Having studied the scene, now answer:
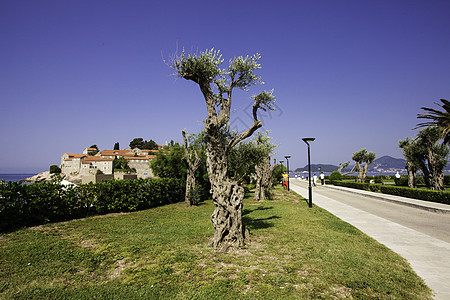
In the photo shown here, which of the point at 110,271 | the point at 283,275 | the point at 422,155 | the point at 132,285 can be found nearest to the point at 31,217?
the point at 110,271

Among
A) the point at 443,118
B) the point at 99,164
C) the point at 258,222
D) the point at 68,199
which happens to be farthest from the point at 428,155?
the point at 99,164

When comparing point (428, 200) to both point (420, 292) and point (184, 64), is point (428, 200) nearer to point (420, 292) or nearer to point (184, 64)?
point (420, 292)

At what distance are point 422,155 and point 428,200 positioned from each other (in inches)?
399

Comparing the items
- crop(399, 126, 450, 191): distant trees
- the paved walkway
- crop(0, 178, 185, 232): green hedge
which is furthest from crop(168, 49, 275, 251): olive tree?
crop(399, 126, 450, 191): distant trees

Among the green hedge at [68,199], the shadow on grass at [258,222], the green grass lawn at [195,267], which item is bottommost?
the shadow on grass at [258,222]

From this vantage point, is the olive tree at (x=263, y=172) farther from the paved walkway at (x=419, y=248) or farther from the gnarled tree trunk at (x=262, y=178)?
the paved walkway at (x=419, y=248)

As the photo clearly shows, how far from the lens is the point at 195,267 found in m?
4.93

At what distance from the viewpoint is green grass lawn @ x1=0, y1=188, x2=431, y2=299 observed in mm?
3941

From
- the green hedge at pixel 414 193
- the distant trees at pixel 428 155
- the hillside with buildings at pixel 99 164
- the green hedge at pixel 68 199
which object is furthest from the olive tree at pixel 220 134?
the hillside with buildings at pixel 99 164

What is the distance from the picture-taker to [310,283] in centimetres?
423

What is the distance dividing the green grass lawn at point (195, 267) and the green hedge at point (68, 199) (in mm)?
867

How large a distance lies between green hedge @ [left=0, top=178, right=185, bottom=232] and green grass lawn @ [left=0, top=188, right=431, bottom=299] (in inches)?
Answer: 34.1

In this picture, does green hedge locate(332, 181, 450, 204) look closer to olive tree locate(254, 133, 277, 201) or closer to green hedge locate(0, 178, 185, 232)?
olive tree locate(254, 133, 277, 201)

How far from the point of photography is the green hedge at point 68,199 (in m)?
8.20
